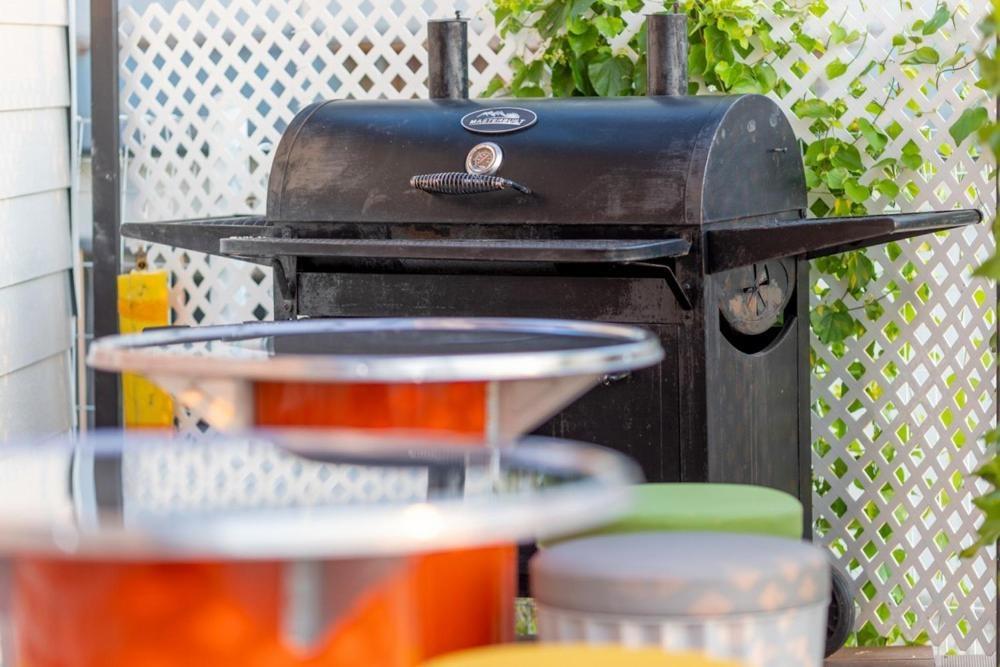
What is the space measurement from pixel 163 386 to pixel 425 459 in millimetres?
670

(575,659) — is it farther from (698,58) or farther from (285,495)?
(698,58)

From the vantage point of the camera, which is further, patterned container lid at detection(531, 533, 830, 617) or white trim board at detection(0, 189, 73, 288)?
white trim board at detection(0, 189, 73, 288)

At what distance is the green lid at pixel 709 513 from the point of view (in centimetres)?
218

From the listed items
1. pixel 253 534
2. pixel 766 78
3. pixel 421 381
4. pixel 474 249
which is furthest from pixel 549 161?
pixel 253 534

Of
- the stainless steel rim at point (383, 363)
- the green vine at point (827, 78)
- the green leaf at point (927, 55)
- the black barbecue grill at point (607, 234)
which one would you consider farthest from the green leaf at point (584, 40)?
the stainless steel rim at point (383, 363)

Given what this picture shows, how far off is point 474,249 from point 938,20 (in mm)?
1471

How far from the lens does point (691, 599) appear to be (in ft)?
5.92

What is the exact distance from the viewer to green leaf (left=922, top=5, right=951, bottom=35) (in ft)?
12.8

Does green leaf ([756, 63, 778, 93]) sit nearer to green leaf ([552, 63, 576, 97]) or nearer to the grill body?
the grill body

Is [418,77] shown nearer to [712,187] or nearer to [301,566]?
[712,187]

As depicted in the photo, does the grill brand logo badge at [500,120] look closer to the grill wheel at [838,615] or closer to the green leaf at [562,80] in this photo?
the green leaf at [562,80]

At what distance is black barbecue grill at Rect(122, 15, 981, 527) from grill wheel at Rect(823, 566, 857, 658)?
0.97 ft

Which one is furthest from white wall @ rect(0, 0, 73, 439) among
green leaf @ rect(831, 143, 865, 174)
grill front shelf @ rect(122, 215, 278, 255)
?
green leaf @ rect(831, 143, 865, 174)

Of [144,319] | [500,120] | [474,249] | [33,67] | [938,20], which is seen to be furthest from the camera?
[144,319]
